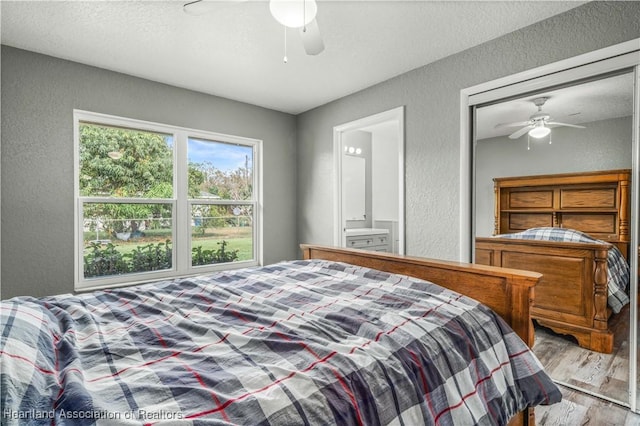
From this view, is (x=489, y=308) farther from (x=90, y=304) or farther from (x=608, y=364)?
(x=90, y=304)

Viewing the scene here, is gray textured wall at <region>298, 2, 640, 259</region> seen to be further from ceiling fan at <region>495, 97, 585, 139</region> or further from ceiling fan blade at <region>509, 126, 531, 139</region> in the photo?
ceiling fan blade at <region>509, 126, 531, 139</region>

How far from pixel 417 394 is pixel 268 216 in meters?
3.27

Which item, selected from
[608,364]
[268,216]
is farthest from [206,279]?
[608,364]

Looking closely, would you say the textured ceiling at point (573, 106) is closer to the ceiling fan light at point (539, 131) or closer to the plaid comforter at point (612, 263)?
the ceiling fan light at point (539, 131)

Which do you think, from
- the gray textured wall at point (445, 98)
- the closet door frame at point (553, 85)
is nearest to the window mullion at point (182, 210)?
the gray textured wall at point (445, 98)

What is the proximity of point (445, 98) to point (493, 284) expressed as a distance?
1860 millimetres

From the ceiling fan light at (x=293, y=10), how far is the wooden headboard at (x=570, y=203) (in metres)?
2.00

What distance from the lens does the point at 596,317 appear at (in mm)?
2342

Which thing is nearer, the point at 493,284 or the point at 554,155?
the point at 493,284

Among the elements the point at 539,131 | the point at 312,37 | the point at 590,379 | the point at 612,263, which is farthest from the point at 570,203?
the point at 312,37

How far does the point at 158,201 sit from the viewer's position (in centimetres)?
321

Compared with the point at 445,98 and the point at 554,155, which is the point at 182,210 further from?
the point at 554,155

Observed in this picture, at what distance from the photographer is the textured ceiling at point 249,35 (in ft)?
6.78

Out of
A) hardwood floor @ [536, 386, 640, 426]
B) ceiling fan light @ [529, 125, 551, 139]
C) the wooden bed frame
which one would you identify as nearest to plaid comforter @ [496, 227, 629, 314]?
hardwood floor @ [536, 386, 640, 426]
